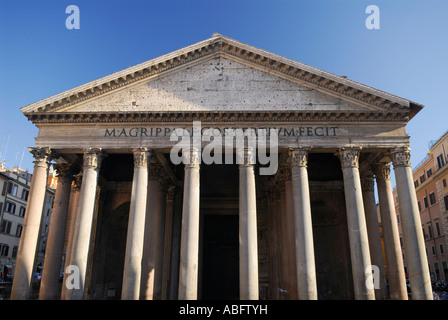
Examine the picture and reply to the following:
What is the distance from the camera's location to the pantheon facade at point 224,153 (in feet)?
44.2

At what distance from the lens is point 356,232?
13547 mm

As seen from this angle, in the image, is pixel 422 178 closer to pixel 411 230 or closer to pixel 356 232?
pixel 411 230

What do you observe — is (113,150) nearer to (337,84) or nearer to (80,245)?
(80,245)

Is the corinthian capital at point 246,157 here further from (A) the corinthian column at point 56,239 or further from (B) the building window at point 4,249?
(B) the building window at point 4,249

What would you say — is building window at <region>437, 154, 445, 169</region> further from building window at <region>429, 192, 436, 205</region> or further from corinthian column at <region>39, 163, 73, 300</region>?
corinthian column at <region>39, 163, 73, 300</region>

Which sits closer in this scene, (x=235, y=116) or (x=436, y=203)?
(x=235, y=116)

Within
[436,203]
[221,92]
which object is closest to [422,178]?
[436,203]

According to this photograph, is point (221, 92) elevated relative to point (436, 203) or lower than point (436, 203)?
elevated

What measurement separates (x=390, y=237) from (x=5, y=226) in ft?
108

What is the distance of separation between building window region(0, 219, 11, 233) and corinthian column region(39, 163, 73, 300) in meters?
20.3

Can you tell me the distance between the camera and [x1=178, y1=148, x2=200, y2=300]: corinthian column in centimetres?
1297

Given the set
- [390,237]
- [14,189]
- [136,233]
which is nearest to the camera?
[136,233]

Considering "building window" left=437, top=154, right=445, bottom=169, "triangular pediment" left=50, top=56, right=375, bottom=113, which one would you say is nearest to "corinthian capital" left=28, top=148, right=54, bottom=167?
"triangular pediment" left=50, top=56, right=375, bottom=113

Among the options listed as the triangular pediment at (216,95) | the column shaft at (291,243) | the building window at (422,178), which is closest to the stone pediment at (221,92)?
the triangular pediment at (216,95)
